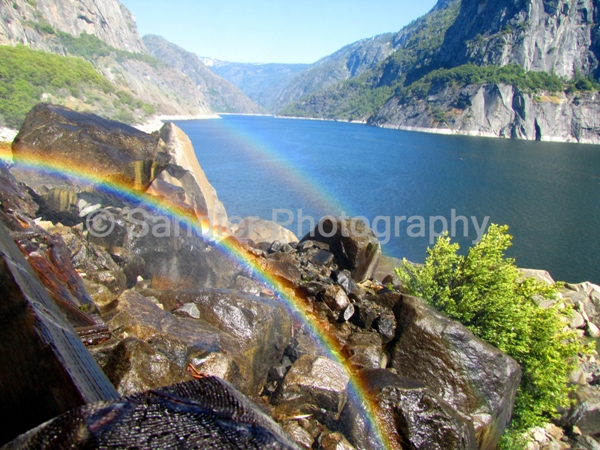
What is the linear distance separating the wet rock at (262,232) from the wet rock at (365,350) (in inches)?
416

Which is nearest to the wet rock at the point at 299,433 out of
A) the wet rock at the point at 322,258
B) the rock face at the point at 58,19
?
the wet rock at the point at 322,258

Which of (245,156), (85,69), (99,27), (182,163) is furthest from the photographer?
(99,27)

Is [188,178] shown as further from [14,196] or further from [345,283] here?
[345,283]

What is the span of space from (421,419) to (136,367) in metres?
5.16

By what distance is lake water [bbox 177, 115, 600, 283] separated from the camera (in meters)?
32.2

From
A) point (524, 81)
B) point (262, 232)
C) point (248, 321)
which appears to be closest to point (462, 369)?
point (248, 321)

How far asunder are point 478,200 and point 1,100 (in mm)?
68963

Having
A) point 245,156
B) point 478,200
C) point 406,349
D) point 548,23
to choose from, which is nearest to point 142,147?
point 406,349

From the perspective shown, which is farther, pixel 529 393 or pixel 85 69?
pixel 85 69

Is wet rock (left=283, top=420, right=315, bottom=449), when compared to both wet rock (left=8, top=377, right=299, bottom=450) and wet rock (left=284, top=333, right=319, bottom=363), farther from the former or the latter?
wet rock (left=8, top=377, right=299, bottom=450)

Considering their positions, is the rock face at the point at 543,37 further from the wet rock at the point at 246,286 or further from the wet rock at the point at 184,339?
the wet rock at the point at 184,339

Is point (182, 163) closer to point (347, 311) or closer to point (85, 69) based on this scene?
point (347, 311)

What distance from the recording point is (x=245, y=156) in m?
66.9

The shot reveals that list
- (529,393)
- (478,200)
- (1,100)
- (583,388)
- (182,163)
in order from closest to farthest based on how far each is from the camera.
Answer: (529,393) < (583,388) < (182,163) < (478,200) < (1,100)
